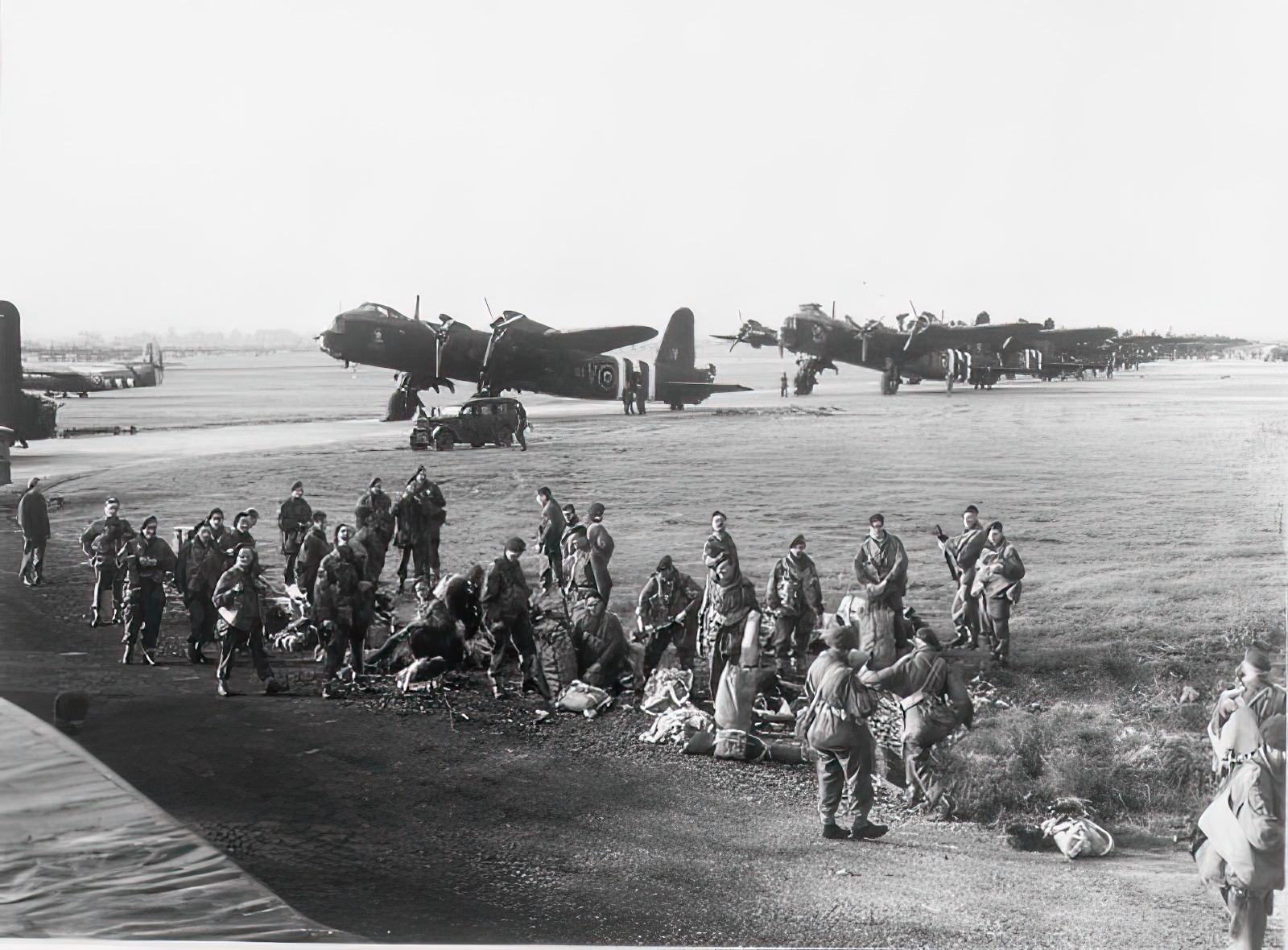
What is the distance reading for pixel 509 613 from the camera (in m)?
4.75

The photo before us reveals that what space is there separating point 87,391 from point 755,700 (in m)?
4.09

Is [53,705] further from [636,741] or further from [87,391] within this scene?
[636,741]

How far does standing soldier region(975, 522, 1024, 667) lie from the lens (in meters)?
4.33

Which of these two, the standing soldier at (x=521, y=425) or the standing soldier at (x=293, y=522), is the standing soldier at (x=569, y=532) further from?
the standing soldier at (x=293, y=522)

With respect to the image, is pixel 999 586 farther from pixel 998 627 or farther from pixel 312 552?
pixel 312 552

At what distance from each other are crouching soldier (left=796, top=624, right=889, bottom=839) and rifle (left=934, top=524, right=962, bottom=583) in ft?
2.42

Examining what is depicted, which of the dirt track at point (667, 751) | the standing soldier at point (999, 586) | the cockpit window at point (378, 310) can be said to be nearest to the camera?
the dirt track at point (667, 751)

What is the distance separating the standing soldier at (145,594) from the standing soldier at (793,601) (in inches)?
123

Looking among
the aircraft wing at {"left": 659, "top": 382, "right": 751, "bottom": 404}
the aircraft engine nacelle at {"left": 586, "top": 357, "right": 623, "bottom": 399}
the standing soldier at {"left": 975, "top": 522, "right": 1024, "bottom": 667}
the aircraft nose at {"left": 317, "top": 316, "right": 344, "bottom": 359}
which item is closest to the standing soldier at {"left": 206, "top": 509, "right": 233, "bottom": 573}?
the aircraft nose at {"left": 317, "top": 316, "right": 344, "bottom": 359}

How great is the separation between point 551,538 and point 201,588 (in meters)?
1.82

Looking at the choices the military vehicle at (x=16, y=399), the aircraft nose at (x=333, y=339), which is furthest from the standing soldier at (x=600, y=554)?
the military vehicle at (x=16, y=399)

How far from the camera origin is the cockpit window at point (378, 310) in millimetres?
5191

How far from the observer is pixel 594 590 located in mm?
4809

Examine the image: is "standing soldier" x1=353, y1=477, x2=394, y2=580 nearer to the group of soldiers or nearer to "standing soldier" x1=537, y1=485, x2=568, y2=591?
the group of soldiers
